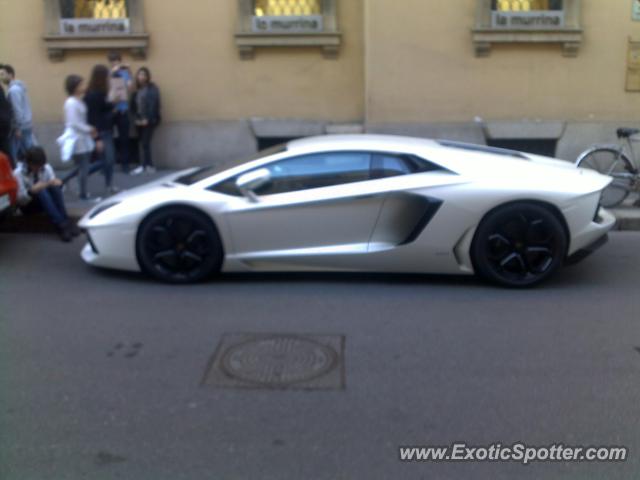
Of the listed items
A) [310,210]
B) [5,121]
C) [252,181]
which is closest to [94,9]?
[5,121]

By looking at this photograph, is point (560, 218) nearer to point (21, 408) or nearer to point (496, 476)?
point (496, 476)

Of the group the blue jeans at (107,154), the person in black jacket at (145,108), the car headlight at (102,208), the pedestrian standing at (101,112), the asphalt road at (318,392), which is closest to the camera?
the asphalt road at (318,392)

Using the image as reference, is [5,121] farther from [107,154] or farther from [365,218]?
[365,218]

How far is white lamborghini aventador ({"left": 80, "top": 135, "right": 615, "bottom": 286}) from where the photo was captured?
6.86 m

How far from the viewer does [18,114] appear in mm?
10484

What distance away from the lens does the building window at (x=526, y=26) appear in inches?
476

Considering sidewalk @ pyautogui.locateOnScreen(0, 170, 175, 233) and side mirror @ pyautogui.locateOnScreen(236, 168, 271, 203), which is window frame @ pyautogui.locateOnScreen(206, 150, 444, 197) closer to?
side mirror @ pyautogui.locateOnScreen(236, 168, 271, 203)

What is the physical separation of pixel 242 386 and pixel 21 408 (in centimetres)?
119

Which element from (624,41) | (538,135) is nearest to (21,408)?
(538,135)

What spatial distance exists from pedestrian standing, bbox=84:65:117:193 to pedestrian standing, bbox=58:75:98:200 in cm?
16

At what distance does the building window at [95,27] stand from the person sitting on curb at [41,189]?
4.09 meters

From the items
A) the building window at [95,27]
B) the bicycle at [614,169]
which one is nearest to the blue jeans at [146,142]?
the building window at [95,27]

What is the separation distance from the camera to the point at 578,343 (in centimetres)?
570
